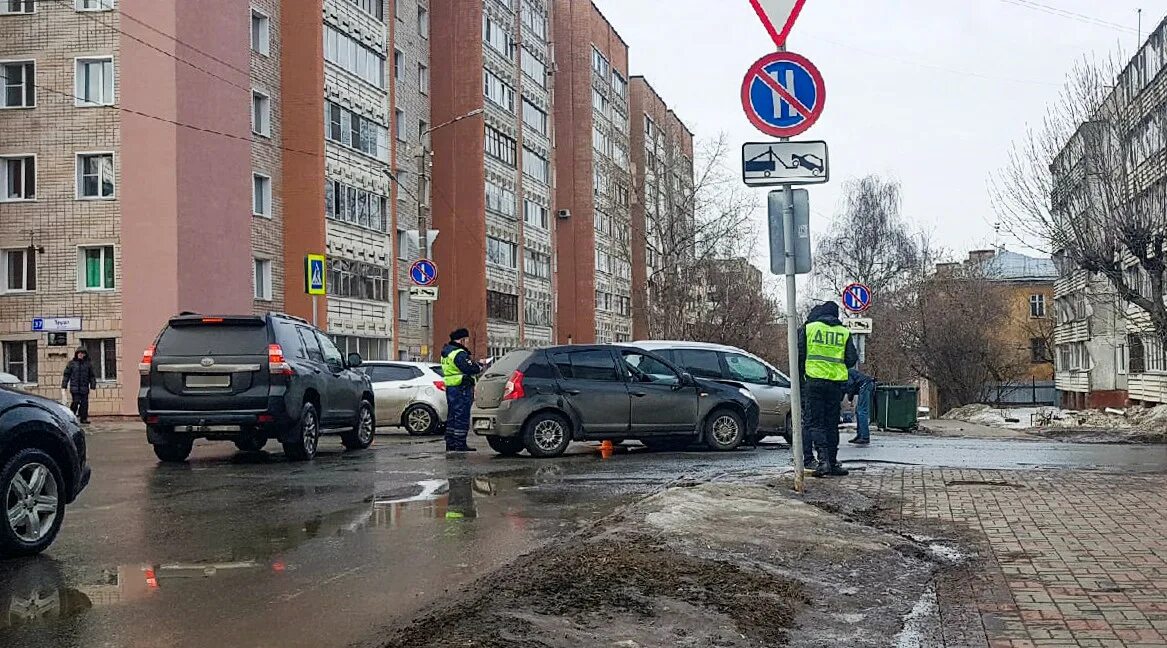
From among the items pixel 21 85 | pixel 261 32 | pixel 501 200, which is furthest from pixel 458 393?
pixel 501 200

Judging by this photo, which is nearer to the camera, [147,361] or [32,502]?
[32,502]

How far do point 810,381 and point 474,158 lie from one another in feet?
167

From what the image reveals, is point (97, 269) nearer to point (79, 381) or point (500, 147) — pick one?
point (79, 381)

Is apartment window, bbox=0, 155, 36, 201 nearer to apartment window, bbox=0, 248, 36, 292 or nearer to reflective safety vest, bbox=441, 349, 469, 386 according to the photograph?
apartment window, bbox=0, 248, 36, 292

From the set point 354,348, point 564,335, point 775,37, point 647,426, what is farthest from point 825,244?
point 775,37

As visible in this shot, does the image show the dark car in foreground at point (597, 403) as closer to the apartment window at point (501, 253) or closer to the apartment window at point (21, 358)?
the apartment window at point (21, 358)

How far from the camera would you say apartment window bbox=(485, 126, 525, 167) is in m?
63.9

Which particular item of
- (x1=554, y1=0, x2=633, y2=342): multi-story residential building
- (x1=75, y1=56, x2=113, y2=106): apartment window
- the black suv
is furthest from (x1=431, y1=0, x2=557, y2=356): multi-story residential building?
the black suv

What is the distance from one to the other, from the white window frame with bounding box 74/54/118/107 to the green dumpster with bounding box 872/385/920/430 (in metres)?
23.7

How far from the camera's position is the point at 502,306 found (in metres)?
66.0

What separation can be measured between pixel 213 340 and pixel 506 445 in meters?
3.98

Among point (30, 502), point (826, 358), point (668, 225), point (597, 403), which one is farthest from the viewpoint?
point (668, 225)

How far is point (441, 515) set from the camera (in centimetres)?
1028

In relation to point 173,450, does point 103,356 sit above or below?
above
